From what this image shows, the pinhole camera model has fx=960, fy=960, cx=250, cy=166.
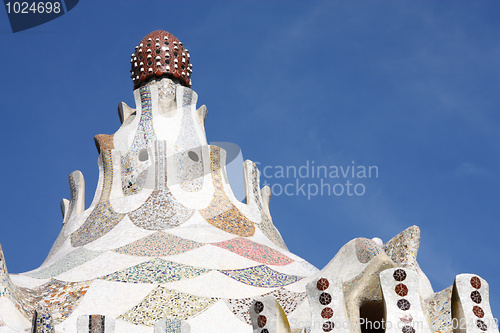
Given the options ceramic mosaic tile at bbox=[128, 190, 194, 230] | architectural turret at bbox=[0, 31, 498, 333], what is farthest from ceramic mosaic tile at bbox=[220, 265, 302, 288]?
ceramic mosaic tile at bbox=[128, 190, 194, 230]

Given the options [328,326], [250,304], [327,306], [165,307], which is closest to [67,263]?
[165,307]

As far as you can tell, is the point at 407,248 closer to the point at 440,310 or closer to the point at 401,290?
the point at 440,310

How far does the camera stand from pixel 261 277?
13984 millimetres

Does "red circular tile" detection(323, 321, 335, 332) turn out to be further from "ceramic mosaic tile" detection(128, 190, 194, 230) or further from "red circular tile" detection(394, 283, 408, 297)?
"ceramic mosaic tile" detection(128, 190, 194, 230)

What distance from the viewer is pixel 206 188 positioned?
642 inches

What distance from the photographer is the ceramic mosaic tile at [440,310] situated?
34.6ft

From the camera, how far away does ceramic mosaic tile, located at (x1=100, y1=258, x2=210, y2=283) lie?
44.6ft

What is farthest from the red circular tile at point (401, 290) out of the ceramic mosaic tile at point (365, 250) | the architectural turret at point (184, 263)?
the ceramic mosaic tile at point (365, 250)

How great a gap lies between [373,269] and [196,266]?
3.78 metres

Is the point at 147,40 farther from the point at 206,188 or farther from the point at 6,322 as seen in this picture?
the point at 6,322

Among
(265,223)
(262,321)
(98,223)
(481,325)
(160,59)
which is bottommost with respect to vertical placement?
(481,325)

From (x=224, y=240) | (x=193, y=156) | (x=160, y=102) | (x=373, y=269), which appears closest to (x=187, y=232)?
(x=224, y=240)

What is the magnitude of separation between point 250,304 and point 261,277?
84cm

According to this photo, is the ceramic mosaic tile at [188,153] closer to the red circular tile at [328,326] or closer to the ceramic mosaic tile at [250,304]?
the ceramic mosaic tile at [250,304]
